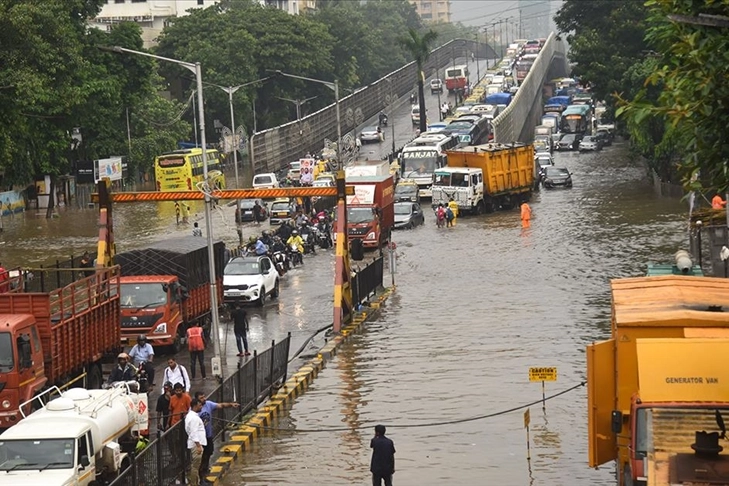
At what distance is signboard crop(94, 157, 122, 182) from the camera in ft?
221

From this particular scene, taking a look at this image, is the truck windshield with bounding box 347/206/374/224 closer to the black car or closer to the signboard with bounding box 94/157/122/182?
the signboard with bounding box 94/157/122/182

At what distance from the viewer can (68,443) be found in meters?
18.2

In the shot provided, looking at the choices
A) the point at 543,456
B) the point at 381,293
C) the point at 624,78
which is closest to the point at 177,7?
the point at 624,78

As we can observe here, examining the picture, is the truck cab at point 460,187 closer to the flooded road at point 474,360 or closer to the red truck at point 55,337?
the flooded road at point 474,360

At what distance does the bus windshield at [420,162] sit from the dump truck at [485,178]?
7.31m

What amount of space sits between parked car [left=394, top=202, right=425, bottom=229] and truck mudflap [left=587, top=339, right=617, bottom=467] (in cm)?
3934

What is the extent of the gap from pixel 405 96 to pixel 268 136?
44851 mm

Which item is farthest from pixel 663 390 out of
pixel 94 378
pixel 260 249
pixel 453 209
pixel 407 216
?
pixel 453 209

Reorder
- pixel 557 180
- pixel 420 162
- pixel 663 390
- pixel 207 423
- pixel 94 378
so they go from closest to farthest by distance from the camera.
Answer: pixel 663 390
pixel 207 423
pixel 94 378
pixel 557 180
pixel 420 162

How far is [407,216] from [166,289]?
27.0 m

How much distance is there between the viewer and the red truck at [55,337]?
22.5m

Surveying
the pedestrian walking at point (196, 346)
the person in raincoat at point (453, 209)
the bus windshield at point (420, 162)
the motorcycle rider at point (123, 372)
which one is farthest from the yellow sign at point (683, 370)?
the bus windshield at point (420, 162)

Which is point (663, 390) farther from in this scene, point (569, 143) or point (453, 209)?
point (569, 143)

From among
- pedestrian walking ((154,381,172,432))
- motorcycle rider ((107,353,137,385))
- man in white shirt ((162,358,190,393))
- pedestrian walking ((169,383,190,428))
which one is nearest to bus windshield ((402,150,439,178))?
motorcycle rider ((107,353,137,385))
